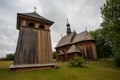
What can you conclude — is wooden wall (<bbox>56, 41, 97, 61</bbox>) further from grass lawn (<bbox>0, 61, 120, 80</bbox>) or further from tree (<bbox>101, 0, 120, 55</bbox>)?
grass lawn (<bbox>0, 61, 120, 80</bbox>)

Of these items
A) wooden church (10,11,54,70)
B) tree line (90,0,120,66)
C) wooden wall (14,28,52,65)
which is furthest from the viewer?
tree line (90,0,120,66)

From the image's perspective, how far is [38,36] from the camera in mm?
13078

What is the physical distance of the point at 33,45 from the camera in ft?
40.6

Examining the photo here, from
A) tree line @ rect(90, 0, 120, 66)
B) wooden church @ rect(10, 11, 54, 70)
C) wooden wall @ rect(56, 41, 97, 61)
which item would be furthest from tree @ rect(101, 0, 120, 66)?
wooden church @ rect(10, 11, 54, 70)

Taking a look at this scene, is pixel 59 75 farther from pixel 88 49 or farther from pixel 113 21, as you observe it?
pixel 88 49

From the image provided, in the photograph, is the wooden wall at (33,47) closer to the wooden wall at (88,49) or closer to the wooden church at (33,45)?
the wooden church at (33,45)

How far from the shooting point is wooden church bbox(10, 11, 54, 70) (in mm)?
11188

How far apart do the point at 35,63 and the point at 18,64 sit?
1925 mm

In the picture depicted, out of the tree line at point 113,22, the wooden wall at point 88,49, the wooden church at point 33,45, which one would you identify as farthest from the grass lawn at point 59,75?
the wooden wall at point 88,49

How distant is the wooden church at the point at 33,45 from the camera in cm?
1119

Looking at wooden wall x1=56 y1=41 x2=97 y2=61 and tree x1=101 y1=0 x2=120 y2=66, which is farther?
wooden wall x1=56 y1=41 x2=97 y2=61

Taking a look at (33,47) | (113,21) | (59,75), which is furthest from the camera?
(113,21)

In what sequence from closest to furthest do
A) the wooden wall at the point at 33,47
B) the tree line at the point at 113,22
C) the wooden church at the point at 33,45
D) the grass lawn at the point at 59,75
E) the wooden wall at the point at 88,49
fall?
1. the grass lawn at the point at 59,75
2. the wooden church at the point at 33,45
3. the wooden wall at the point at 33,47
4. the tree line at the point at 113,22
5. the wooden wall at the point at 88,49

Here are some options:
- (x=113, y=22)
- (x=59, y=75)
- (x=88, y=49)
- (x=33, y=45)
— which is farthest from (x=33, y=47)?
(x=88, y=49)
